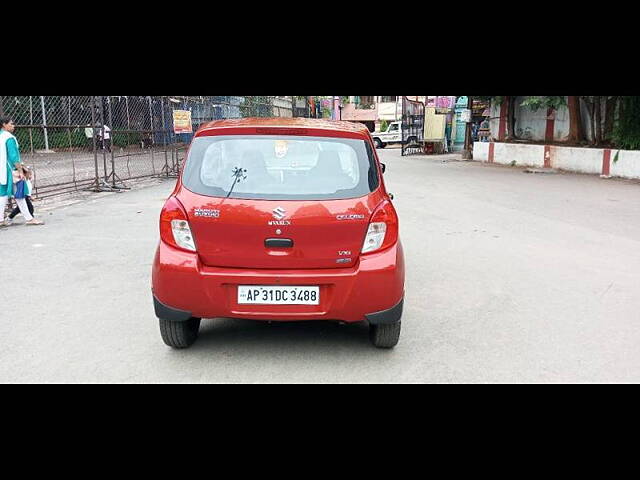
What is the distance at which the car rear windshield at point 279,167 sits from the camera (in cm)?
407

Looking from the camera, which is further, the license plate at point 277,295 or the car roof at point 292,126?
the car roof at point 292,126

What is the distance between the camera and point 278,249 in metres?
3.93

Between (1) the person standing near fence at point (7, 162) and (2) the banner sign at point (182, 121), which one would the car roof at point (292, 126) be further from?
(2) the banner sign at point (182, 121)

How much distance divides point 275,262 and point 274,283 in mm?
141

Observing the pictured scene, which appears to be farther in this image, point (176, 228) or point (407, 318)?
point (407, 318)

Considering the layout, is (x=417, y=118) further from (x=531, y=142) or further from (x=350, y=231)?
Answer: (x=350, y=231)

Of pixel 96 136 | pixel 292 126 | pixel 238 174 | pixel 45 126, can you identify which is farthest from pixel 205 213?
pixel 96 136

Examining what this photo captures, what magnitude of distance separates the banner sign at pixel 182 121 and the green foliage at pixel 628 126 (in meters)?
12.5

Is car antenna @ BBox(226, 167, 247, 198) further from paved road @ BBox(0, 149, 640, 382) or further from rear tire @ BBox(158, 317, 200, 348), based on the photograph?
paved road @ BBox(0, 149, 640, 382)

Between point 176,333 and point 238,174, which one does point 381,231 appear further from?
point 176,333

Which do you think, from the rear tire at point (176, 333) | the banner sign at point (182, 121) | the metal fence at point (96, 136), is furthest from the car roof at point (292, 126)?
the banner sign at point (182, 121)

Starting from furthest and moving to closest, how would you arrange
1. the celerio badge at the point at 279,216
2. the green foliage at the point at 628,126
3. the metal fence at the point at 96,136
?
the green foliage at the point at 628,126 < the metal fence at the point at 96,136 < the celerio badge at the point at 279,216
